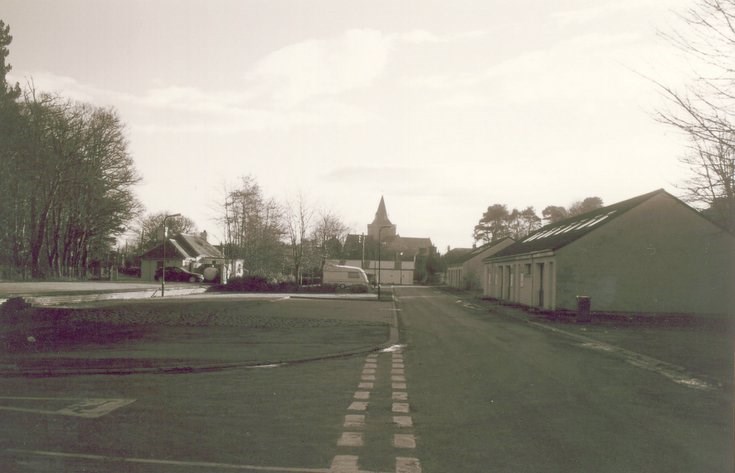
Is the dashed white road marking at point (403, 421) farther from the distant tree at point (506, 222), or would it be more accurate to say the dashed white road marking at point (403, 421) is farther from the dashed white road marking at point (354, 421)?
the distant tree at point (506, 222)

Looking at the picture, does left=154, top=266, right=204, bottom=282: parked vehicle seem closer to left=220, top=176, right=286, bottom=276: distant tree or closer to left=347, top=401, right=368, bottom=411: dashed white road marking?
left=220, top=176, right=286, bottom=276: distant tree

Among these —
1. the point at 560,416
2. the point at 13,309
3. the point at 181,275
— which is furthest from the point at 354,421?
the point at 181,275

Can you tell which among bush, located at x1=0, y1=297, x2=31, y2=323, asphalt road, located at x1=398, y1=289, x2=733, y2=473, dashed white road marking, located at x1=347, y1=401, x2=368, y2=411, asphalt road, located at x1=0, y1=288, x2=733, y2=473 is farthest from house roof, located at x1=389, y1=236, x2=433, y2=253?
dashed white road marking, located at x1=347, y1=401, x2=368, y2=411

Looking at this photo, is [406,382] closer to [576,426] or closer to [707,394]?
[576,426]

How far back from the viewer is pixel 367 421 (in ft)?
24.3

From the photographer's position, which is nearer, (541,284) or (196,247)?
(541,284)

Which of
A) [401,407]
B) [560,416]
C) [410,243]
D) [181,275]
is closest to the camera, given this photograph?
[560,416]

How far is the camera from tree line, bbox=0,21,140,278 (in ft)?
140

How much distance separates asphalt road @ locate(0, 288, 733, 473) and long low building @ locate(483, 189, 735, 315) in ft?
63.6

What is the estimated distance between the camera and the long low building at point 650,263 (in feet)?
98.3

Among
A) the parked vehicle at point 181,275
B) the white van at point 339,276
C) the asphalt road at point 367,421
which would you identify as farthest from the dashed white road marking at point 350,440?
the parked vehicle at point 181,275

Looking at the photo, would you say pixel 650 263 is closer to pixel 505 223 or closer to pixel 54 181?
pixel 54 181

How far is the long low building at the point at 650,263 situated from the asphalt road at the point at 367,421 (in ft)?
63.6

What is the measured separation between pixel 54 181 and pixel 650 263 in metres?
42.6
